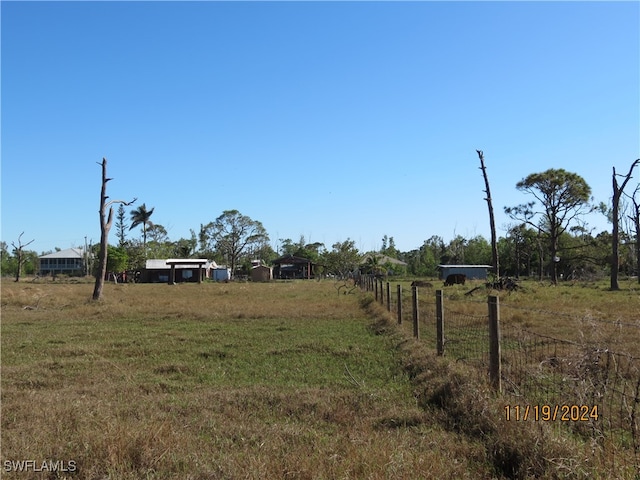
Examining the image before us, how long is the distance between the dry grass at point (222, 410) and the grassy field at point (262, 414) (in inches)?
0.8

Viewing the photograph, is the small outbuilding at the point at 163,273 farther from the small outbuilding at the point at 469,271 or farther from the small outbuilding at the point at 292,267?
the small outbuilding at the point at 469,271

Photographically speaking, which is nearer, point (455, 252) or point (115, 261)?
point (115, 261)

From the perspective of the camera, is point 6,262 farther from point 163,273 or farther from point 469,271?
point 469,271

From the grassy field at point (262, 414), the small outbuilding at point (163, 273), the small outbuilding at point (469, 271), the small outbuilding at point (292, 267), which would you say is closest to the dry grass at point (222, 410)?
the grassy field at point (262, 414)

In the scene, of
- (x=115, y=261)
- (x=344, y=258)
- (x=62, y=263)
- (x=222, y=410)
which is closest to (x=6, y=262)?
(x=62, y=263)

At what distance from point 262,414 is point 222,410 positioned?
1.69 ft

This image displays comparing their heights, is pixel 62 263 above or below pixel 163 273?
above

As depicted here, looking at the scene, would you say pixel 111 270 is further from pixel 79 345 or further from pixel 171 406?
pixel 171 406

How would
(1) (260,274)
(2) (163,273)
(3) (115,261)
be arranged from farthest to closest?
(1) (260,274) < (2) (163,273) < (3) (115,261)

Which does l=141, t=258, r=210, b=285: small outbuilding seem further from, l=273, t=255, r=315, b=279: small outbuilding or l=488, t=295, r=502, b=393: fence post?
l=488, t=295, r=502, b=393: fence post

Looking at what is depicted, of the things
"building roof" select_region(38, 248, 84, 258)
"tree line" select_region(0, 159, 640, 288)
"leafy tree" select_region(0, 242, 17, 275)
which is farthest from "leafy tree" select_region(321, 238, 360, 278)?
"leafy tree" select_region(0, 242, 17, 275)

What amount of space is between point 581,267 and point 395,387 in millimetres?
79799

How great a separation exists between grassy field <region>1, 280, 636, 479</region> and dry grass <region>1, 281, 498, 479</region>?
0.07 feet

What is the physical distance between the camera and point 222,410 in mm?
6258
